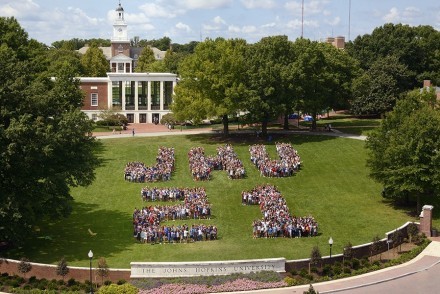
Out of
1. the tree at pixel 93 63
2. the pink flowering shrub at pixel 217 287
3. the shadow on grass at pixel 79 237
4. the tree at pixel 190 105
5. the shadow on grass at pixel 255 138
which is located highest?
the tree at pixel 93 63

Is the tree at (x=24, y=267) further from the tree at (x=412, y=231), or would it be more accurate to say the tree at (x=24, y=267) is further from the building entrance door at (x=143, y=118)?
the building entrance door at (x=143, y=118)

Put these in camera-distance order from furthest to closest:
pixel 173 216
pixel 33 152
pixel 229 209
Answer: pixel 229 209 < pixel 173 216 < pixel 33 152

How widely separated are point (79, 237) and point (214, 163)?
751 inches

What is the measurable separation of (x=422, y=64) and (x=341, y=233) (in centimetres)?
6012

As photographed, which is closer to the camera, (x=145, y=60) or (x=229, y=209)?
(x=229, y=209)

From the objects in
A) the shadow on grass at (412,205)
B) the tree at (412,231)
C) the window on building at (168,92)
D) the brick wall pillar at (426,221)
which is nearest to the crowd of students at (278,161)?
the shadow on grass at (412,205)

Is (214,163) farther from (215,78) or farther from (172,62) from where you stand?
(172,62)

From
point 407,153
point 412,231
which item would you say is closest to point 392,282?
point 412,231

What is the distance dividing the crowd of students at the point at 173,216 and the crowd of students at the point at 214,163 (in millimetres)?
4611

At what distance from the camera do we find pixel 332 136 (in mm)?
66750

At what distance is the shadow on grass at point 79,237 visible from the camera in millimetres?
35344

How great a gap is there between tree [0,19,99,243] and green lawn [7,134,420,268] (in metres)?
2.62

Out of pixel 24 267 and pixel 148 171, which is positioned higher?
pixel 148 171

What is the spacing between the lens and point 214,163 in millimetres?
55156
